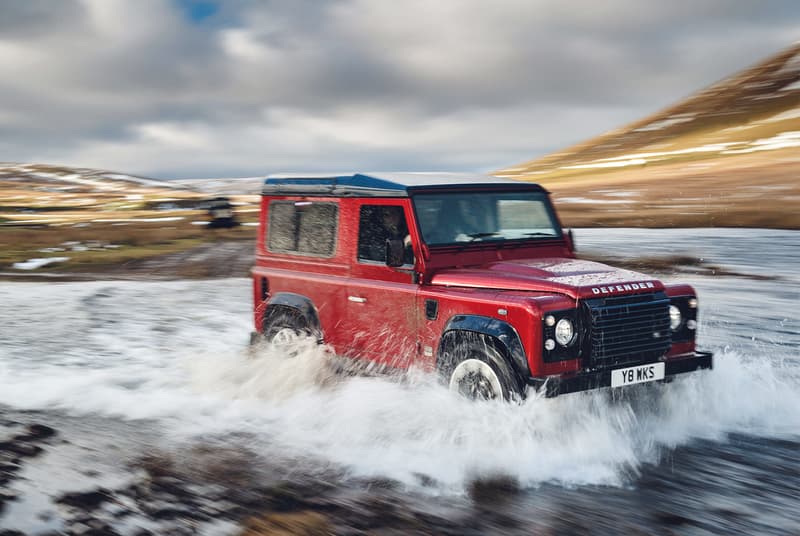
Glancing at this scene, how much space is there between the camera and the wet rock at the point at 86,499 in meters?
4.67

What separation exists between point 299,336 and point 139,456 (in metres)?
2.18

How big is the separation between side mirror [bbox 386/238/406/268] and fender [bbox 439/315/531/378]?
0.79 metres

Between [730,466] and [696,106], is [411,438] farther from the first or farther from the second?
[696,106]

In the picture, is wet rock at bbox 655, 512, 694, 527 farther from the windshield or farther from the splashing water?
the windshield

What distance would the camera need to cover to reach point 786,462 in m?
5.29

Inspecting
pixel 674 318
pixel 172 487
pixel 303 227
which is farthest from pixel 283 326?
pixel 674 318

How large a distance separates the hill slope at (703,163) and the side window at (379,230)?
80.8ft

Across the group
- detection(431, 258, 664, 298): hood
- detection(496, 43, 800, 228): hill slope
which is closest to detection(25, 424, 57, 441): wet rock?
detection(431, 258, 664, 298): hood

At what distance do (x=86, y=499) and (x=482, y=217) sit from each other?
3.66 meters

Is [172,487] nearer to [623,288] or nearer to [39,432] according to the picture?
[39,432]

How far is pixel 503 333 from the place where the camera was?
17.6 ft

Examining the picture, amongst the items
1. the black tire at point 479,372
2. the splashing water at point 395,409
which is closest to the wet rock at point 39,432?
the splashing water at point 395,409

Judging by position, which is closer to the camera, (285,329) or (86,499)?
(86,499)

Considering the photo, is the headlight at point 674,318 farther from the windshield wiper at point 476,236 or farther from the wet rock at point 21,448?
the wet rock at point 21,448
